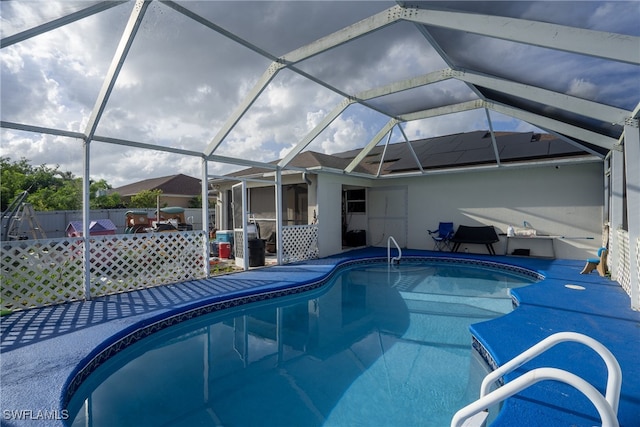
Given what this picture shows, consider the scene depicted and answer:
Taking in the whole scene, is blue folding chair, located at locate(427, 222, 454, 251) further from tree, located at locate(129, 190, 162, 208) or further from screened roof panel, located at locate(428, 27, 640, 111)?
tree, located at locate(129, 190, 162, 208)

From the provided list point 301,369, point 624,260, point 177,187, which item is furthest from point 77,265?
point 177,187

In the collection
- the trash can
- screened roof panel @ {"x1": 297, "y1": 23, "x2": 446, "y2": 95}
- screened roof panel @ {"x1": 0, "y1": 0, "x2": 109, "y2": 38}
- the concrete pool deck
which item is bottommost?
the concrete pool deck

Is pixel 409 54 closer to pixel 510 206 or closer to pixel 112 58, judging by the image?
pixel 112 58

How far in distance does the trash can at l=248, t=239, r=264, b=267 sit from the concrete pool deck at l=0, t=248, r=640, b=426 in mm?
1640

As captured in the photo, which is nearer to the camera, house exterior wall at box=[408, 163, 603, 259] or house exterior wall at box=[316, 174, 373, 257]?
house exterior wall at box=[408, 163, 603, 259]

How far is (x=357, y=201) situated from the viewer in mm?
12992

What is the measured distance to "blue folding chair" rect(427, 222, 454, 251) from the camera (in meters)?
10.7

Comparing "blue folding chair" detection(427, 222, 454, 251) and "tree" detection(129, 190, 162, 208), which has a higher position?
"tree" detection(129, 190, 162, 208)

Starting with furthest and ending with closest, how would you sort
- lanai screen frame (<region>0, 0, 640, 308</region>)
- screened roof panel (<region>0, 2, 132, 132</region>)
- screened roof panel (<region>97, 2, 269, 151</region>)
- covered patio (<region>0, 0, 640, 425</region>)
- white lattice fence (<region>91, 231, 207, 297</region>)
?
1. white lattice fence (<region>91, 231, 207, 297</region>)
2. screened roof panel (<region>97, 2, 269, 151</region>)
3. screened roof panel (<region>0, 2, 132, 132</region>)
4. covered patio (<region>0, 0, 640, 425</region>)
5. lanai screen frame (<region>0, 0, 640, 308</region>)

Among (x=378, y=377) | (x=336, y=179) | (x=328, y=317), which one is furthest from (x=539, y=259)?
(x=378, y=377)

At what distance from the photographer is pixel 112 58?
4.35 meters

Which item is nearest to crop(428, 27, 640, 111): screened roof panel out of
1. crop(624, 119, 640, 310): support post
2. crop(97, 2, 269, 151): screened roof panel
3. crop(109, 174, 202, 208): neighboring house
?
crop(624, 119, 640, 310): support post

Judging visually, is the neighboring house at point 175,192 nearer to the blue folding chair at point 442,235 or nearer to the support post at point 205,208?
the support post at point 205,208

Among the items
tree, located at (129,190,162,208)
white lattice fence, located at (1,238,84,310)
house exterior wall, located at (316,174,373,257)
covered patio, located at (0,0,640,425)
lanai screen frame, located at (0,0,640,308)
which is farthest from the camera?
tree, located at (129,190,162,208)
